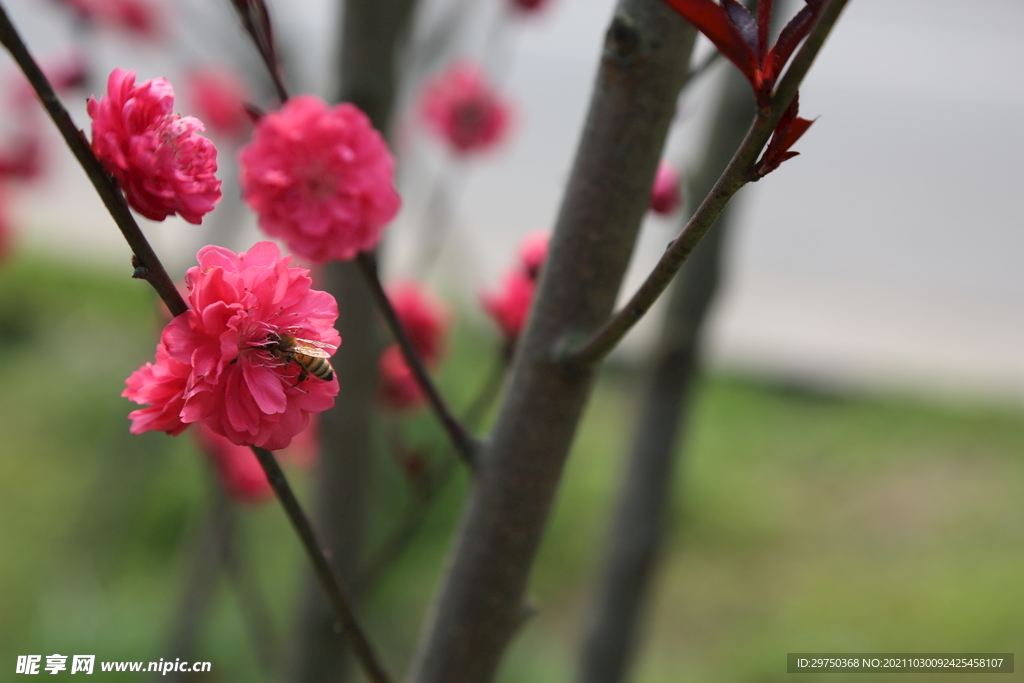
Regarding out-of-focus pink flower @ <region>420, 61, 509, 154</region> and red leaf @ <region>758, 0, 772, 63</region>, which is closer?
red leaf @ <region>758, 0, 772, 63</region>

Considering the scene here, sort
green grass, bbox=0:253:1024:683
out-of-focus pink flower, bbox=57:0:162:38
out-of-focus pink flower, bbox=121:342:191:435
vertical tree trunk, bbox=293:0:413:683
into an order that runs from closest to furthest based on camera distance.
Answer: out-of-focus pink flower, bbox=121:342:191:435
vertical tree trunk, bbox=293:0:413:683
out-of-focus pink flower, bbox=57:0:162:38
green grass, bbox=0:253:1024:683

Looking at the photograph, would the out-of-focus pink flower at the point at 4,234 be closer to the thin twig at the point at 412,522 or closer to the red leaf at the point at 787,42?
the thin twig at the point at 412,522

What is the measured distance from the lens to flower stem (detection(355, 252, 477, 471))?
26.2 inches

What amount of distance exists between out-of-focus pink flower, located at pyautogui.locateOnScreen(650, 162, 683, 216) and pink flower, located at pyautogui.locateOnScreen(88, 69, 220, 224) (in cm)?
49

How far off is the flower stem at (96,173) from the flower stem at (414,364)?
22cm

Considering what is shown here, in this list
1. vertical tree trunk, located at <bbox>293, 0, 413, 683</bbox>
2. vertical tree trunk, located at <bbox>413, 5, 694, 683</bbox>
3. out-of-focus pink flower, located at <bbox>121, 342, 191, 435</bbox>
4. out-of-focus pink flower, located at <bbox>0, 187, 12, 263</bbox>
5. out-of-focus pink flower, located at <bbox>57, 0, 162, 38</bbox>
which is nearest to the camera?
out-of-focus pink flower, located at <bbox>121, 342, 191, 435</bbox>

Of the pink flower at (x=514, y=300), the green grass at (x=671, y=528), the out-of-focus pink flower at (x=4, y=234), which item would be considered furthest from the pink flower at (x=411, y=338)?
the out-of-focus pink flower at (x=4, y=234)

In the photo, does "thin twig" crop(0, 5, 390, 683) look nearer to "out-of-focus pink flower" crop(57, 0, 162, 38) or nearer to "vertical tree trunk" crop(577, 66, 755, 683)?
"vertical tree trunk" crop(577, 66, 755, 683)

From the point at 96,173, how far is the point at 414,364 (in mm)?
307

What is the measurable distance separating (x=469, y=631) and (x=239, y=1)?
518 mm

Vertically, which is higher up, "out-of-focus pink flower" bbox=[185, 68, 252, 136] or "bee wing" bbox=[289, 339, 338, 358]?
"bee wing" bbox=[289, 339, 338, 358]

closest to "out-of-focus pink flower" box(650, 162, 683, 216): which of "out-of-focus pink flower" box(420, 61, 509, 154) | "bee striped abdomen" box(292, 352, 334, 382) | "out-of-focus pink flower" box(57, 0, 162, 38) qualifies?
"bee striped abdomen" box(292, 352, 334, 382)

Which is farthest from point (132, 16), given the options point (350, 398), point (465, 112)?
point (350, 398)

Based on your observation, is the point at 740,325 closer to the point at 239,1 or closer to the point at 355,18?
the point at 355,18
